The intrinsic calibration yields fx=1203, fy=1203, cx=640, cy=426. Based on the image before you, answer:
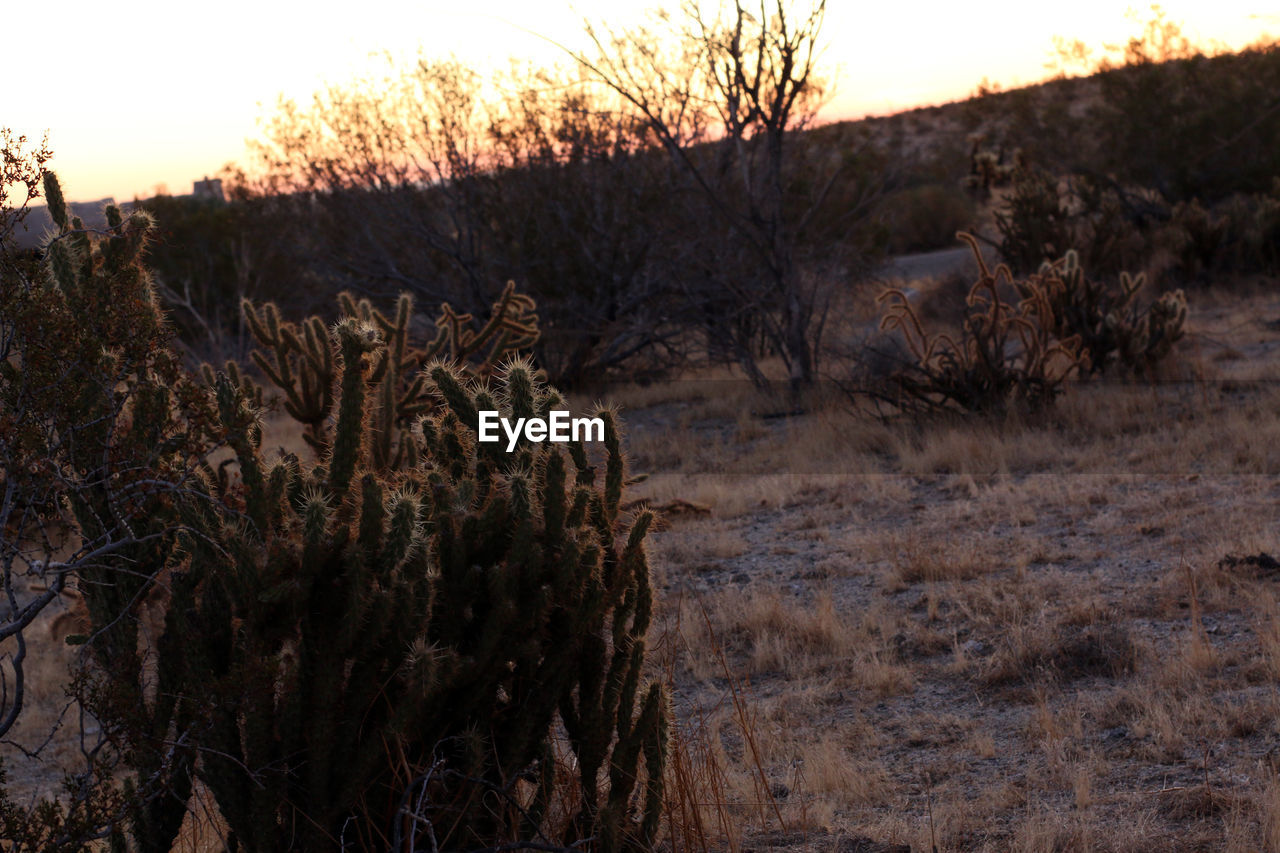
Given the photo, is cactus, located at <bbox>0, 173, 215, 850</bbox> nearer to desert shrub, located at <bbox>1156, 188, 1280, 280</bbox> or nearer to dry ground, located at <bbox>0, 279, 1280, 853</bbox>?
dry ground, located at <bbox>0, 279, 1280, 853</bbox>

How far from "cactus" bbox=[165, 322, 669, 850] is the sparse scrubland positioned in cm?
1

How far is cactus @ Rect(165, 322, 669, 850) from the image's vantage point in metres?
2.55

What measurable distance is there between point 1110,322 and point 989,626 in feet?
20.6

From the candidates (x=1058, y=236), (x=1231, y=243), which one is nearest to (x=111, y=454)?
(x=1058, y=236)

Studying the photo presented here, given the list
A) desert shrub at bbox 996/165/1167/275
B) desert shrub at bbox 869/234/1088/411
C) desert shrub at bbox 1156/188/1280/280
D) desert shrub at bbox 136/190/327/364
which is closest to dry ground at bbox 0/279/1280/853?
desert shrub at bbox 869/234/1088/411

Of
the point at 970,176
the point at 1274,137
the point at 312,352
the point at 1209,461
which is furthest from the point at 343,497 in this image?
the point at 970,176

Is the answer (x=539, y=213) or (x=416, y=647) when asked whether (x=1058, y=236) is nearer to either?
(x=539, y=213)

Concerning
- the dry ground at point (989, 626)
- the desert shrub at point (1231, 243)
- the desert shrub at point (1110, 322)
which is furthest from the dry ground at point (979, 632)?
the desert shrub at point (1231, 243)

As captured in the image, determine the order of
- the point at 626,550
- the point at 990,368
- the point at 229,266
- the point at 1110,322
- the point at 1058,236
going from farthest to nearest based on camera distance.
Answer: the point at 229,266
the point at 1058,236
the point at 1110,322
the point at 990,368
the point at 626,550

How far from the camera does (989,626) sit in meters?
5.20

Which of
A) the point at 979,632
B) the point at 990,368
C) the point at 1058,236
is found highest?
the point at 1058,236

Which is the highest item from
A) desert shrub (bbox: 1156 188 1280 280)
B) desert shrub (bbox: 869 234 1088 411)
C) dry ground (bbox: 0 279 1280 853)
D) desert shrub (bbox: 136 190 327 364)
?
desert shrub (bbox: 136 190 327 364)

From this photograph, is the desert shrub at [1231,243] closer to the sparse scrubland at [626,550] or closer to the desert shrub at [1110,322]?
the sparse scrubland at [626,550]

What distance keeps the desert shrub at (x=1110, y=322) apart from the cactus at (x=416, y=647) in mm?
8426
